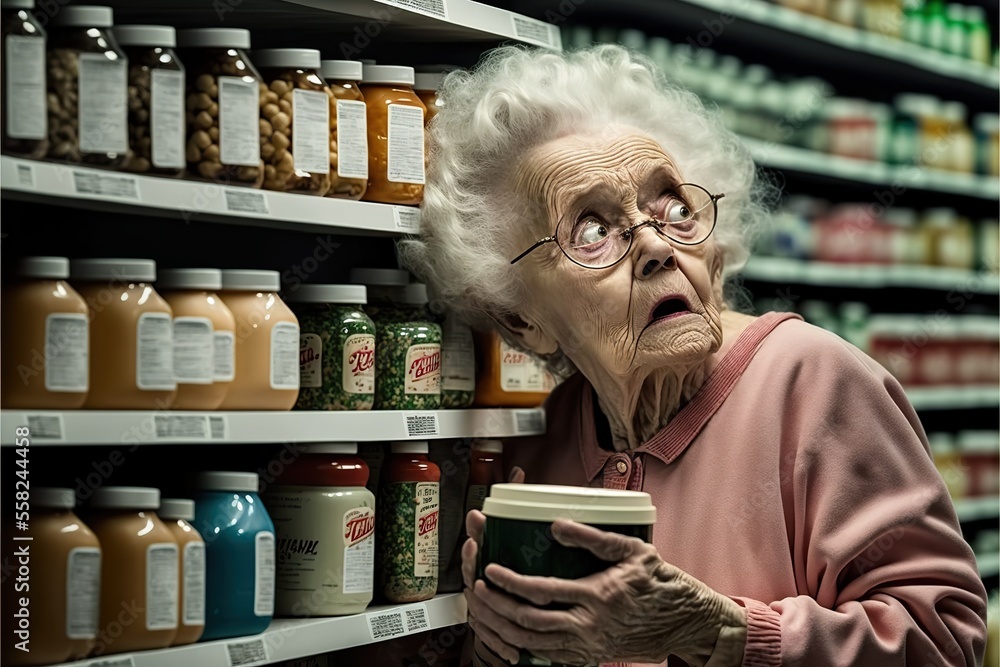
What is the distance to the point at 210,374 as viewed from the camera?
4.84 ft

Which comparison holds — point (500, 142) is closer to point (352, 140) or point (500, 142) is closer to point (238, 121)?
point (352, 140)

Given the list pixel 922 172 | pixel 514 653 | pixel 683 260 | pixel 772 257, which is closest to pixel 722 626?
pixel 514 653

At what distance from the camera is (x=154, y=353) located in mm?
1421

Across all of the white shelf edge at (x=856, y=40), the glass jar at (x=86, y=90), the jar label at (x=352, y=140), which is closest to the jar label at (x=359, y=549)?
the jar label at (x=352, y=140)

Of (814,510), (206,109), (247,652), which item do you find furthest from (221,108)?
(814,510)

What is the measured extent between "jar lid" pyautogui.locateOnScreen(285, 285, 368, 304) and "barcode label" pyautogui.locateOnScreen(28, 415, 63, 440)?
0.48m

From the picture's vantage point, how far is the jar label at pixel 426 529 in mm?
1783

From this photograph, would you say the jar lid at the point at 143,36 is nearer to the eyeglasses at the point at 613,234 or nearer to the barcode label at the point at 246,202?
the barcode label at the point at 246,202

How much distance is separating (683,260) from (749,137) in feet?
7.07

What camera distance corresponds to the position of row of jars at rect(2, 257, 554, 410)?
135 cm

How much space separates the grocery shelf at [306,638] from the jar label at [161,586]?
0.13 feet

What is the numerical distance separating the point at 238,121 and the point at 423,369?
0.51m

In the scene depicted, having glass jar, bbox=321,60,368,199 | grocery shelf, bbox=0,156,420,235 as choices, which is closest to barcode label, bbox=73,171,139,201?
grocery shelf, bbox=0,156,420,235

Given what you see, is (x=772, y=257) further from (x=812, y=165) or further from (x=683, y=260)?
(x=683, y=260)
